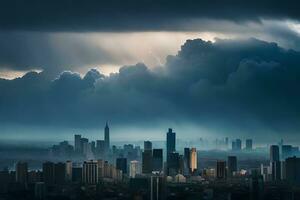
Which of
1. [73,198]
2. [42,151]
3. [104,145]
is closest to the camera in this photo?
[73,198]

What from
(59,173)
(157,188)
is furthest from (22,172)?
(157,188)

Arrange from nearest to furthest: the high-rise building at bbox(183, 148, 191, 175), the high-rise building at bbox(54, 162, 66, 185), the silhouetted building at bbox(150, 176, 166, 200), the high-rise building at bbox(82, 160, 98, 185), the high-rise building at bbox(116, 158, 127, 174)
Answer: the silhouetted building at bbox(150, 176, 166, 200) → the high-rise building at bbox(54, 162, 66, 185) → the high-rise building at bbox(82, 160, 98, 185) → the high-rise building at bbox(116, 158, 127, 174) → the high-rise building at bbox(183, 148, 191, 175)

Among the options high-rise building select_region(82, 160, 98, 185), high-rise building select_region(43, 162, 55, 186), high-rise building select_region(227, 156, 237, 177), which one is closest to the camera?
high-rise building select_region(43, 162, 55, 186)

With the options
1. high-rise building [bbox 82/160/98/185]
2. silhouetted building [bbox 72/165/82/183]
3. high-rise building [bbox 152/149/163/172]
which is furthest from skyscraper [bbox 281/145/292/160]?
silhouetted building [bbox 72/165/82/183]

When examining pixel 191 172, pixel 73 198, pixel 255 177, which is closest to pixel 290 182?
pixel 255 177

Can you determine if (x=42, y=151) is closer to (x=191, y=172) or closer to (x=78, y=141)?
(x=78, y=141)

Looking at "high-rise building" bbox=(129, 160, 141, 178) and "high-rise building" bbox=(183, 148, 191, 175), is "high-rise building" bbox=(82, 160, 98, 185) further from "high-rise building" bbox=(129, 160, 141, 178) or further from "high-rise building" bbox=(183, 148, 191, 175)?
"high-rise building" bbox=(183, 148, 191, 175)
